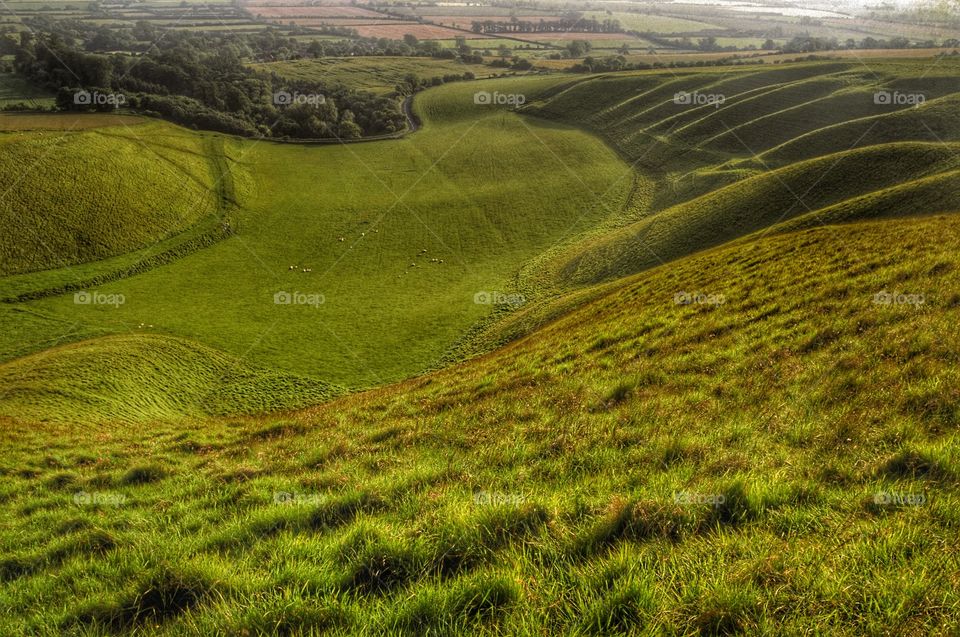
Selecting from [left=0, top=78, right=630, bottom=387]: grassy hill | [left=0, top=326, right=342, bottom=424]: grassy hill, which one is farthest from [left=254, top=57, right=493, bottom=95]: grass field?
[left=0, top=326, right=342, bottom=424]: grassy hill

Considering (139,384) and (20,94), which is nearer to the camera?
(139,384)

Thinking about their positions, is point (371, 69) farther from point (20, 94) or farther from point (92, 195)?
point (92, 195)

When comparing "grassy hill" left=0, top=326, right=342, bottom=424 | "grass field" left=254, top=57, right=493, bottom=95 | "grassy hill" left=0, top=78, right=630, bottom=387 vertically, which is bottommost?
"grassy hill" left=0, top=326, right=342, bottom=424

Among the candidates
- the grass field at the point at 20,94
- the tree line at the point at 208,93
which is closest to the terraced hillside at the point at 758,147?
the tree line at the point at 208,93

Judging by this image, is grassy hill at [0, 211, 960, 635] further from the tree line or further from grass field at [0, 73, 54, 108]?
grass field at [0, 73, 54, 108]

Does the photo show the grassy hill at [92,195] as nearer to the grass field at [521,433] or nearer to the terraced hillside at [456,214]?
the terraced hillside at [456,214]

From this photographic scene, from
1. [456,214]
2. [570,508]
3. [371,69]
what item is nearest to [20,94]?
[371,69]
